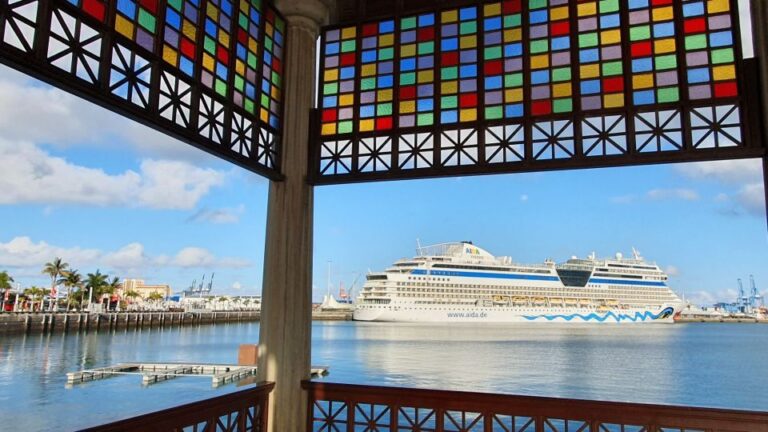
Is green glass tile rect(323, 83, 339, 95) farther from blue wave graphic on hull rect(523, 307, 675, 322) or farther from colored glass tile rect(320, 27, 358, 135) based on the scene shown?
blue wave graphic on hull rect(523, 307, 675, 322)

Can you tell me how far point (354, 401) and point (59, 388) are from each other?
1998cm

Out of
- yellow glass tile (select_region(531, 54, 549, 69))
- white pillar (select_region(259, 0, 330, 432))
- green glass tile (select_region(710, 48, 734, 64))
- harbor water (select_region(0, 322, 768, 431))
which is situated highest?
yellow glass tile (select_region(531, 54, 549, 69))

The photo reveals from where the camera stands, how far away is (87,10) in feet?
11.5

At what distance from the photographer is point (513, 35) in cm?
554

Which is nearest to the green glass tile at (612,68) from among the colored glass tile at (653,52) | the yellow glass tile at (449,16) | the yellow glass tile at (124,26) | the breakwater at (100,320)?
the colored glass tile at (653,52)

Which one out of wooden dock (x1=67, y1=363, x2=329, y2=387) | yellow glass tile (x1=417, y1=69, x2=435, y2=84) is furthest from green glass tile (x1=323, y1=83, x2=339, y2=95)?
wooden dock (x1=67, y1=363, x2=329, y2=387)

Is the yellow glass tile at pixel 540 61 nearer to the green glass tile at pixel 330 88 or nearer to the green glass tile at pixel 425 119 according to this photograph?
the green glass tile at pixel 425 119

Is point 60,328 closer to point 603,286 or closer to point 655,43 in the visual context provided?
point 655,43

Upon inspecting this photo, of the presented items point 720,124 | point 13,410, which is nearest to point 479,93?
point 720,124

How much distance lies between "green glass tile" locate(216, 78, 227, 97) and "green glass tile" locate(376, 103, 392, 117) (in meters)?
1.73

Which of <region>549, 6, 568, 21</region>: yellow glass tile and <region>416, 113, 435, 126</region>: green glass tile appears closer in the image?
<region>549, 6, 568, 21</region>: yellow glass tile

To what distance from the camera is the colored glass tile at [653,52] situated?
16.3 feet

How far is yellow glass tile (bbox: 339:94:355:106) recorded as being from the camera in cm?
600

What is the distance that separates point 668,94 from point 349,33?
3.55 metres
